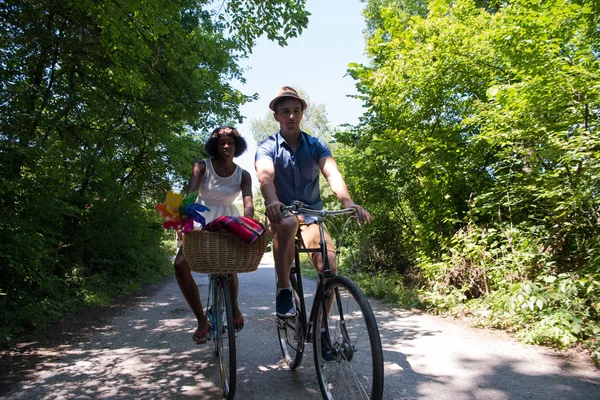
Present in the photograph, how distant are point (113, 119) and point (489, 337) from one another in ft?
22.1

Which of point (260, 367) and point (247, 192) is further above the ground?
point (247, 192)

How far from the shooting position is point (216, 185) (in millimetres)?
3818

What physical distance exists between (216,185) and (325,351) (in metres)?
1.81

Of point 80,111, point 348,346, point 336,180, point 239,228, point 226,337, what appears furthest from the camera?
point 80,111

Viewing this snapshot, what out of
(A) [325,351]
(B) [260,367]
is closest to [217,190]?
(B) [260,367]

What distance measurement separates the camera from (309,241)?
313 cm

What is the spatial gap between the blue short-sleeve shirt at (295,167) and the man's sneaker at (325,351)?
3.51 feet

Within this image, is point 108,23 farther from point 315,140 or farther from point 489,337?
point 489,337

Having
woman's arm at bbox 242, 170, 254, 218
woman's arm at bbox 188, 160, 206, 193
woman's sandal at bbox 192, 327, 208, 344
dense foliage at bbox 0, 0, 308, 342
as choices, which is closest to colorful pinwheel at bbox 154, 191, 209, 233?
woman's arm at bbox 188, 160, 206, 193

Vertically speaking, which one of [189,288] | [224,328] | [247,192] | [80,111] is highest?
[80,111]

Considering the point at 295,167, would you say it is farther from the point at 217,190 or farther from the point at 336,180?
the point at 217,190

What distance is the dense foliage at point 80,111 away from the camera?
5074 millimetres

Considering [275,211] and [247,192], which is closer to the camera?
[275,211]

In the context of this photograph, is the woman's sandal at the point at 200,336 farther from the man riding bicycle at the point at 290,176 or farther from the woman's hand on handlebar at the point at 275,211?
the woman's hand on handlebar at the point at 275,211
